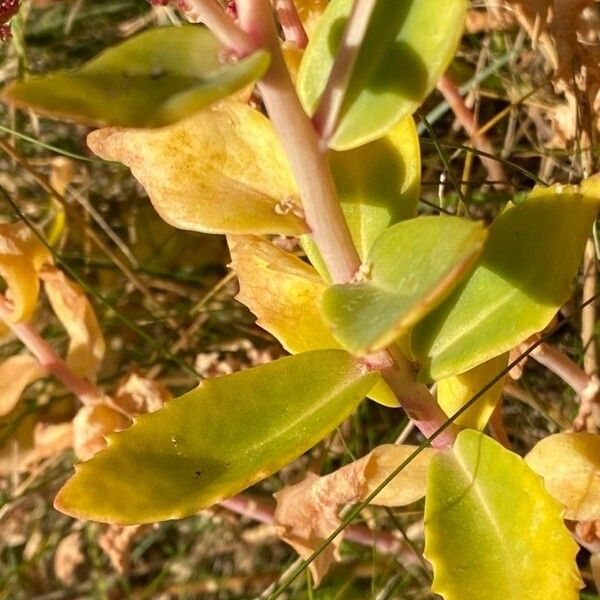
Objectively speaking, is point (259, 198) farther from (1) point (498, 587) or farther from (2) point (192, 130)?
(1) point (498, 587)

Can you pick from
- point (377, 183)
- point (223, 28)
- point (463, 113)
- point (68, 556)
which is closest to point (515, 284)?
point (377, 183)

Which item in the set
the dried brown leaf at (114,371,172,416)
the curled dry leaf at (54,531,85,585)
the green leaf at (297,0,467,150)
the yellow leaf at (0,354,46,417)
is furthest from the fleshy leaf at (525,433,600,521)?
the curled dry leaf at (54,531,85,585)

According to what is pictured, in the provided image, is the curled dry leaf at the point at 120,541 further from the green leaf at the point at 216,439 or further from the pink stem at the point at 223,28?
the pink stem at the point at 223,28

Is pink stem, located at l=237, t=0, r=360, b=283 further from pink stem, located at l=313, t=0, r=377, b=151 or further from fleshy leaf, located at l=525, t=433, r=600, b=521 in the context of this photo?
fleshy leaf, located at l=525, t=433, r=600, b=521

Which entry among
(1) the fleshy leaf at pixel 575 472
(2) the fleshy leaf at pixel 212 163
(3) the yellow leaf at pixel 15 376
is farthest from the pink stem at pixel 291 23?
(3) the yellow leaf at pixel 15 376

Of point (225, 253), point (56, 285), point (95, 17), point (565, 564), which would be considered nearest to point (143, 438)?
point (565, 564)

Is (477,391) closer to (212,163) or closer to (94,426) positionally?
(212,163)

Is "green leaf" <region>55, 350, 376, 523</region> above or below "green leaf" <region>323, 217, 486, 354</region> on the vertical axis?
below

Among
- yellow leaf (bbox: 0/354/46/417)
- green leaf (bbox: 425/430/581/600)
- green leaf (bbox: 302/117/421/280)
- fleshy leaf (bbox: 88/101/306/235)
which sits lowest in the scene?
green leaf (bbox: 425/430/581/600)
